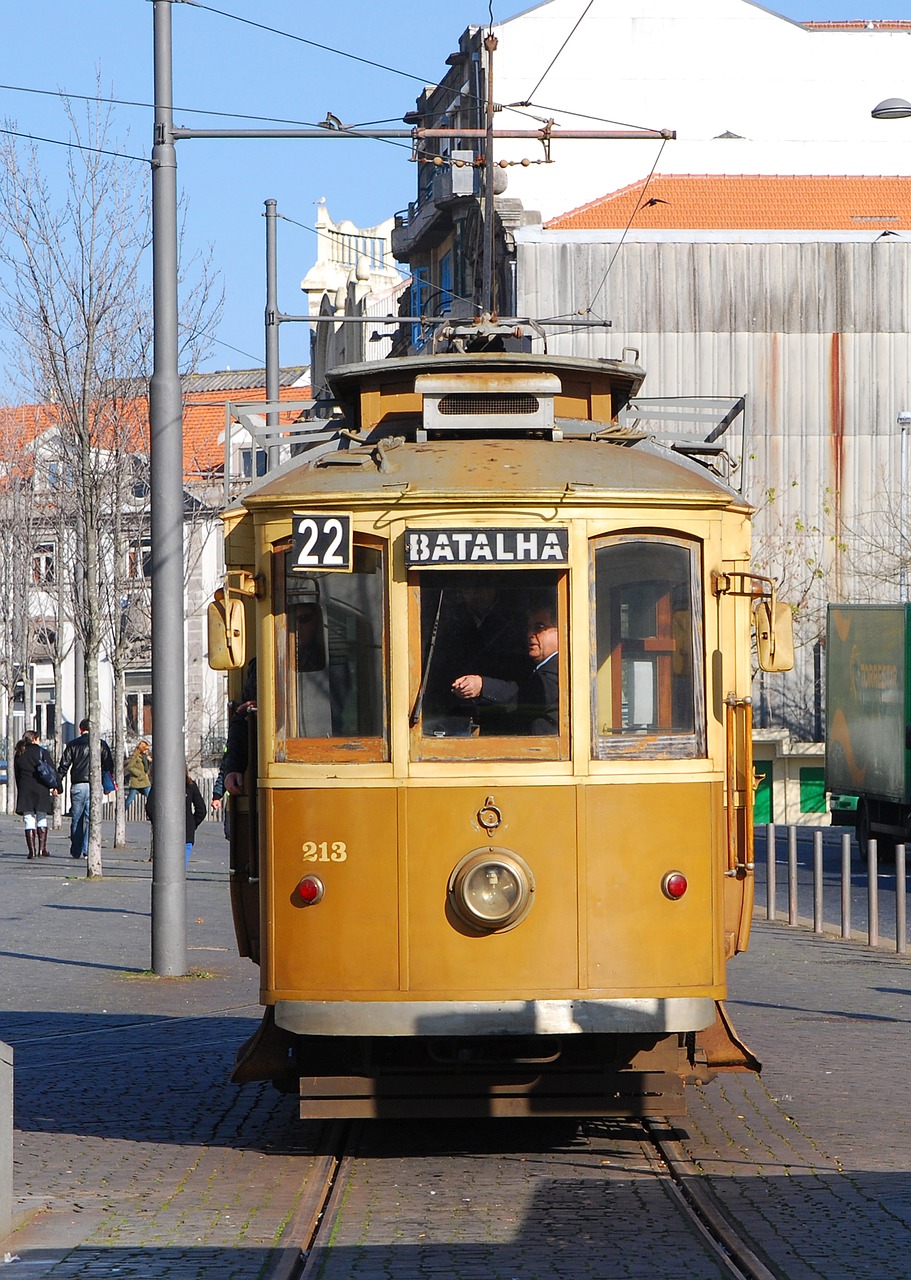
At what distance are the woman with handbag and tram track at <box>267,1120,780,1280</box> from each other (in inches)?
882

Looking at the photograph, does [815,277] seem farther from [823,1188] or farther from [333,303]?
[823,1188]

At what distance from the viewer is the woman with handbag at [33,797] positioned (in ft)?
101

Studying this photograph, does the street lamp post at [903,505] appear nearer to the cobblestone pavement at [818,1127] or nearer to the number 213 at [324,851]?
the cobblestone pavement at [818,1127]

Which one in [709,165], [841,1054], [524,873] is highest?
[709,165]

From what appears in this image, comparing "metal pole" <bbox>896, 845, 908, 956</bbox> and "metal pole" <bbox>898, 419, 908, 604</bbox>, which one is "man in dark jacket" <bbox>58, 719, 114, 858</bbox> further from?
"metal pole" <bbox>898, 419, 908, 604</bbox>

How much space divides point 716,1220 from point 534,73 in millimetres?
43899

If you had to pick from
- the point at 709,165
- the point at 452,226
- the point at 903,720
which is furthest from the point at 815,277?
the point at 903,720

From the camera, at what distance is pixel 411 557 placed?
7.89 metres

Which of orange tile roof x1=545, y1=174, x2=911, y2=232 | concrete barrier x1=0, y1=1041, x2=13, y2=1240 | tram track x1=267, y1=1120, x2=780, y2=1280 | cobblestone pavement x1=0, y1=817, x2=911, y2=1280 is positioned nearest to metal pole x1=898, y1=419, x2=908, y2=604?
orange tile roof x1=545, y1=174, x2=911, y2=232

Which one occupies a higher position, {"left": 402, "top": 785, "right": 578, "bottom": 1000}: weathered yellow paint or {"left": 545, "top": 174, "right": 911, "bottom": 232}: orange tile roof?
{"left": 545, "top": 174, "right": 911, "bottom": 232}: orange tile roof

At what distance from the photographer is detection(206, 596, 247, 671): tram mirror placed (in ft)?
27.1

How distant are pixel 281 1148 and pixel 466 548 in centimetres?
276

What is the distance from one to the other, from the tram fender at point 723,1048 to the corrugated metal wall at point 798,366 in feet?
115

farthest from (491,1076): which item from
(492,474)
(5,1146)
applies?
(492,474)
